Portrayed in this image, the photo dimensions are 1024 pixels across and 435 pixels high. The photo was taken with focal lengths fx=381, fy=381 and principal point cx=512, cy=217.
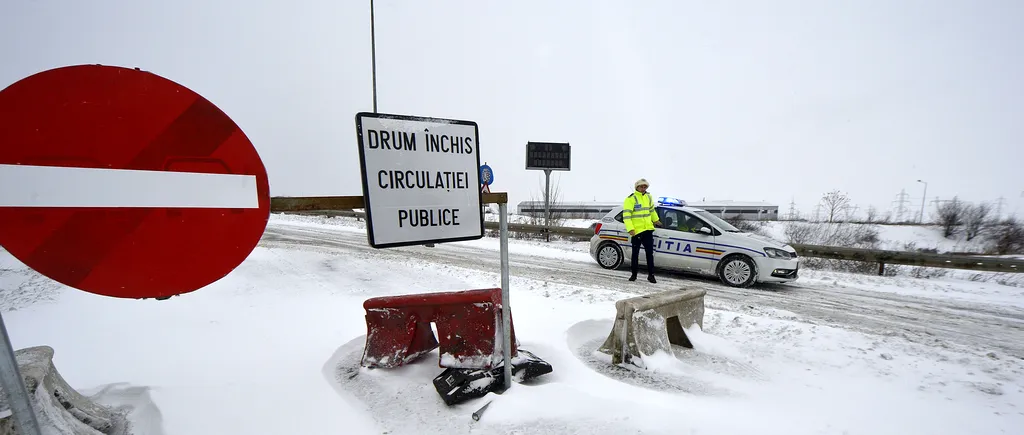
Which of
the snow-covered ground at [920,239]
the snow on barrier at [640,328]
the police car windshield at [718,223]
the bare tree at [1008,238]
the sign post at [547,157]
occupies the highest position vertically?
the sign post at [547,157]

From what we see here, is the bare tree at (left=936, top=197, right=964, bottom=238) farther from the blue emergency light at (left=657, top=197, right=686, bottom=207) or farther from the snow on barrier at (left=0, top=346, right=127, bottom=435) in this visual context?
the snow on barrier at (left=0, top=346, right=127, bottom=435)

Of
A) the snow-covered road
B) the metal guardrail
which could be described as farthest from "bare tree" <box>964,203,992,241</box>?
the snow-covered road

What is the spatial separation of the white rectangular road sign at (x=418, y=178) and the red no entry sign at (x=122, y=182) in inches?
23.4

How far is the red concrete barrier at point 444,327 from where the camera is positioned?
9.56ft

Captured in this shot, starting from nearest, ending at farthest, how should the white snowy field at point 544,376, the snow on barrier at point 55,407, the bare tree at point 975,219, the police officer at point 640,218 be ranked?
the snow on barrier at point 55,407, the white snowy field at point 544,376, the police officer at point 640,218, the bare tree at point 975,219

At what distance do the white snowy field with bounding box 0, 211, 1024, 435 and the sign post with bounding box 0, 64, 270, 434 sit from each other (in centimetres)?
140

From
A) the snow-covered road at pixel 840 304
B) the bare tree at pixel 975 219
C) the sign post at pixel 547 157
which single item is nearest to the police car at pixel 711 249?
the snow-covered road at pixel 840 304

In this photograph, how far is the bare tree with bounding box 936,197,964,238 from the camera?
832 inches

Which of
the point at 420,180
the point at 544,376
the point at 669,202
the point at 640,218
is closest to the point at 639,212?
the point at 640,218

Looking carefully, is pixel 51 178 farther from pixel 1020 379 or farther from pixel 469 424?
pixel 1020 379

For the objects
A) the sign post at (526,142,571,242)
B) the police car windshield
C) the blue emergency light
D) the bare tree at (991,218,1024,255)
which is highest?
the sign post at (526,142,571,242)

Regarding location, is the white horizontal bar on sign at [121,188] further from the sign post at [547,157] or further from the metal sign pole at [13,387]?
the sign post at [547,157]

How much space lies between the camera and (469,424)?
7.79ft

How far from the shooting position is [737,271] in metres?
7.25
